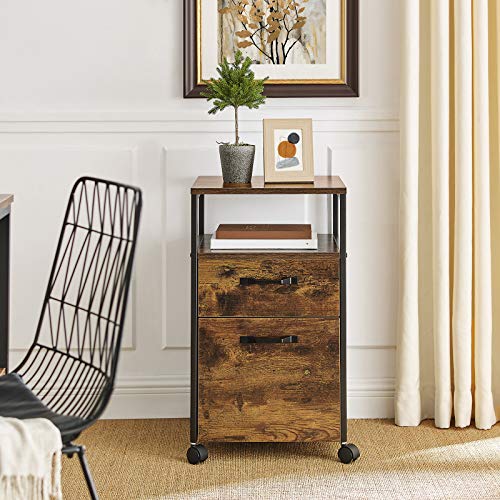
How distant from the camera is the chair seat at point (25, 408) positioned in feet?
6.14

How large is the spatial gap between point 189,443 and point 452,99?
4.86ft

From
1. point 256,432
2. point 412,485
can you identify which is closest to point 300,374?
point 256,432

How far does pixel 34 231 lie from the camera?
314cm

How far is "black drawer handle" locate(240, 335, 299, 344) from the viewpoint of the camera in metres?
2.71

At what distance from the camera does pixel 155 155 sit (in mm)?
3131

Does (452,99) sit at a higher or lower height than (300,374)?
higher

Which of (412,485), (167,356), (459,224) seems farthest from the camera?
(167,356)

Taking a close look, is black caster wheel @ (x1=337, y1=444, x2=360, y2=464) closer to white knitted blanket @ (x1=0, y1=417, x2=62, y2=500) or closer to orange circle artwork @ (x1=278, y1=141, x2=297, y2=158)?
orange circle artwork @ (x1=278, y1=141, x2=297, y2=158)

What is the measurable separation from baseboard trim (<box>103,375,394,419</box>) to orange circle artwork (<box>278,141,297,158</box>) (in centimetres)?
92

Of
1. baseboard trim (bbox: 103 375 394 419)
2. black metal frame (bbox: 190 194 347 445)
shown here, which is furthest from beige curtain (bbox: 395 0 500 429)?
black metal frame (bbox: 190 194 347 445)

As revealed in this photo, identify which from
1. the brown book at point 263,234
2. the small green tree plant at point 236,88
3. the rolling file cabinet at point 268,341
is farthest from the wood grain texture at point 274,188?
the small green tree plant at point 236,88

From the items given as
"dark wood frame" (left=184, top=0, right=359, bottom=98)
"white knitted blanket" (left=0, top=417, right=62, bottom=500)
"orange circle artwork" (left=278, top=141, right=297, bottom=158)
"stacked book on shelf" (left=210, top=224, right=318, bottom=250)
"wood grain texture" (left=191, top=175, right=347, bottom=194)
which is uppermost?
"dark wood frame" (left=184, top=0, right=359, bottom=98)

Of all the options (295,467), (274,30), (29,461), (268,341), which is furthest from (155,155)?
(29,461)

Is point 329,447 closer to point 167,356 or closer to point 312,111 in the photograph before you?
point 167,356
